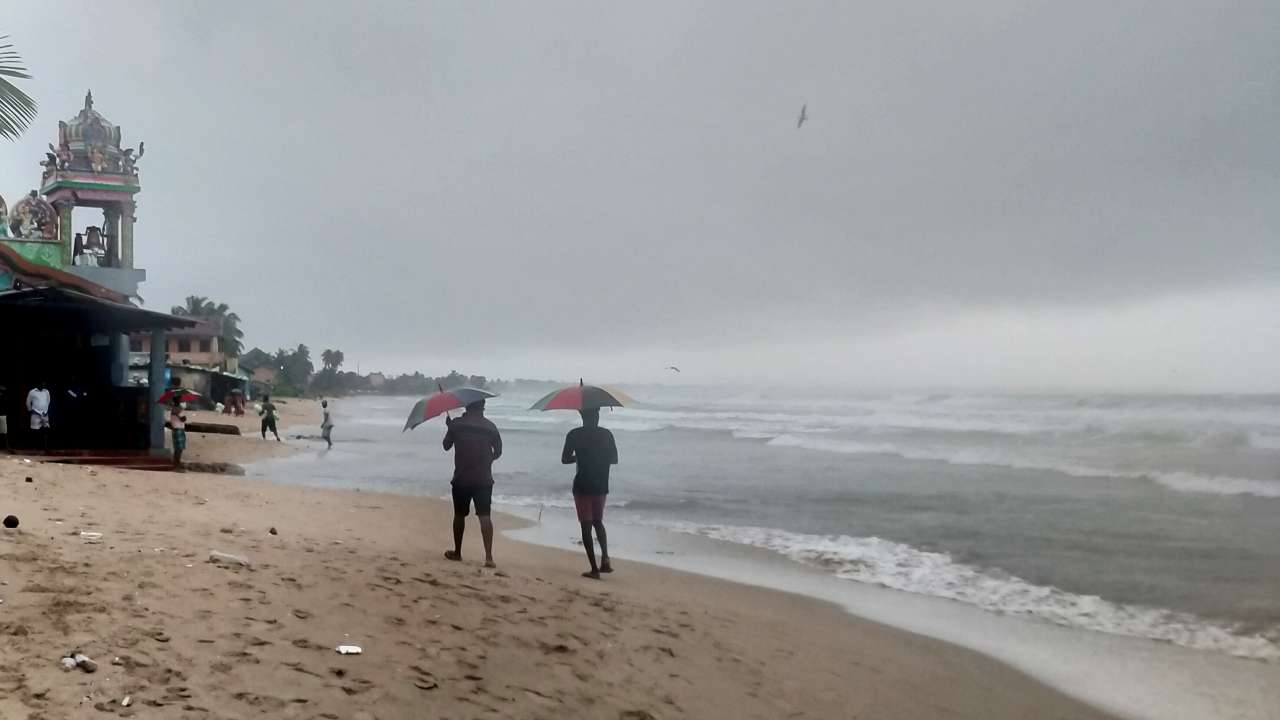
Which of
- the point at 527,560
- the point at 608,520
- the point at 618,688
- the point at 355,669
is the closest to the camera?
the point at 355,669

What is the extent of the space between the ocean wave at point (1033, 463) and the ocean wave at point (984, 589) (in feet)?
36.0

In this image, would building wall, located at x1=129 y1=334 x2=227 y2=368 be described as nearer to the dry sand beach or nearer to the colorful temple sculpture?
the colorful temple sculpture

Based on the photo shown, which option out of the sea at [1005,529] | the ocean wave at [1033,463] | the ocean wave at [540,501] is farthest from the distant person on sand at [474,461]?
the ocean wave at [1033,463]

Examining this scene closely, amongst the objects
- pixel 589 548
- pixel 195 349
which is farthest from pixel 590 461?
pixel 195 349

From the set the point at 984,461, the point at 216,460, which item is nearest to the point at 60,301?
the point at 216,460

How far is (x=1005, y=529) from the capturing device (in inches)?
559

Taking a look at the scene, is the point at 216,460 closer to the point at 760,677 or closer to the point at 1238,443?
the point at 760,677

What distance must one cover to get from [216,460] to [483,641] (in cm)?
1774

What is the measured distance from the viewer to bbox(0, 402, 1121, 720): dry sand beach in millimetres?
4164

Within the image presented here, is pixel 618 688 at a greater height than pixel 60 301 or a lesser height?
lesser

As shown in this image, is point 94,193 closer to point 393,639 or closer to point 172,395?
point 172,395

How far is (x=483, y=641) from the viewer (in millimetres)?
5621

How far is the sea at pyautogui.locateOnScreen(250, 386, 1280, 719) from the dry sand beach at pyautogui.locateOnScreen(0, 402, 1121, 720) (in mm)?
1212

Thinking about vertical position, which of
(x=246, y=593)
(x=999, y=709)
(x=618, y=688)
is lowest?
(x=999, y=709)
